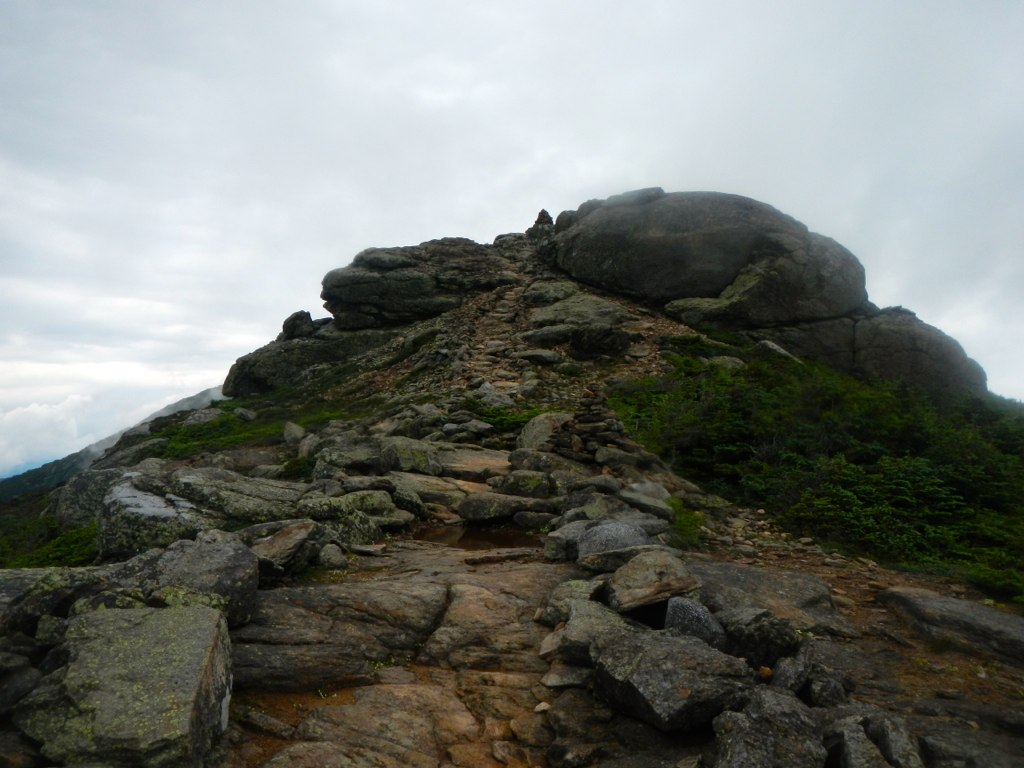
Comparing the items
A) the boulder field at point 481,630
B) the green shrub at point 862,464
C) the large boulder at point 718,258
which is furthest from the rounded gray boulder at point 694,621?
the large boulder at point 718,258

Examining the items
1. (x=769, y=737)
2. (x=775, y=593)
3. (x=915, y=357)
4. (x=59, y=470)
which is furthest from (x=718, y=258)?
(x=59, y=470)

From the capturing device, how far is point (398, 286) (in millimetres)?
32188

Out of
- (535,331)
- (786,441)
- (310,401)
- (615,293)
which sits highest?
(615,293)

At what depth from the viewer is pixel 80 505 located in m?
12.0

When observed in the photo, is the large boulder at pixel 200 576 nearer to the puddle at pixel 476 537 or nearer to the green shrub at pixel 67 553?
the green shrub at pixel 67 553

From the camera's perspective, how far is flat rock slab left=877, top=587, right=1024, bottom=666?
5.98 m

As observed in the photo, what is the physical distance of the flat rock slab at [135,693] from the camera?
3.86m

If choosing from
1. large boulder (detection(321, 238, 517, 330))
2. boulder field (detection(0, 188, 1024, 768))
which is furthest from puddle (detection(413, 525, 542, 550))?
large boulder (detection(321, 238, 517, 330))

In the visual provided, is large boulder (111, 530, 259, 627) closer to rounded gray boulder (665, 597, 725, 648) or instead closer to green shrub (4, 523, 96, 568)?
green shrub (4, 523, 96, 568)

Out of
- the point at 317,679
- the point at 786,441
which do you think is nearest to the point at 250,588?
the point at 317,679

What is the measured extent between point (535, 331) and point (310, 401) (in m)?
9.63

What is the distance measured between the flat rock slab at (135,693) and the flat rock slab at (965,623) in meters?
6.50

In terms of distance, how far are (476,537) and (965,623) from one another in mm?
6535

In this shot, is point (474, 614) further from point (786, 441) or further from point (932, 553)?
point (786, 441)
